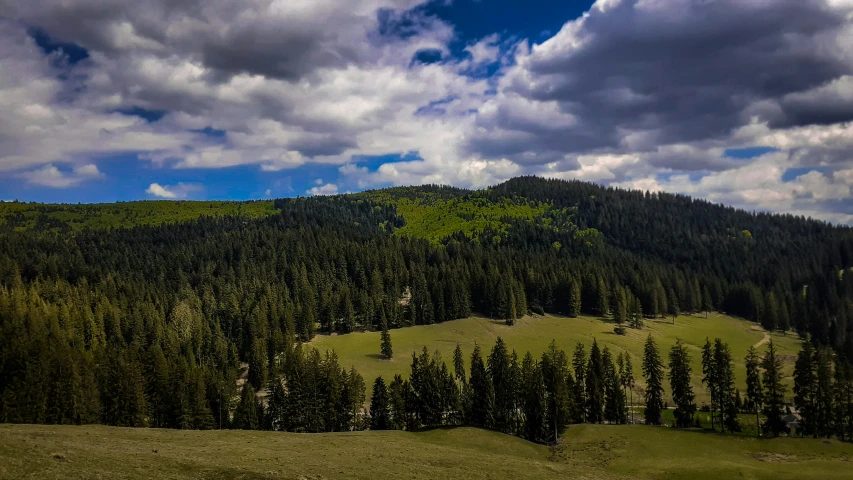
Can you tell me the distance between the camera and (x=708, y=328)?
199 metres

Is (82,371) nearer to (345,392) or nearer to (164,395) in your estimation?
(164,395)

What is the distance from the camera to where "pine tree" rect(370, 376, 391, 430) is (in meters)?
88.0

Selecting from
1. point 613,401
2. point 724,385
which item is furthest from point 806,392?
point 613,401

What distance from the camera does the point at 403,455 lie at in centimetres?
5528

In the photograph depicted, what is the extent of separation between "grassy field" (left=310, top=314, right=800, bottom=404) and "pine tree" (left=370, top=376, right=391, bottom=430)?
33730 mm

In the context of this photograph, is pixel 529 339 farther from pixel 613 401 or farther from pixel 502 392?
pixel 502 392

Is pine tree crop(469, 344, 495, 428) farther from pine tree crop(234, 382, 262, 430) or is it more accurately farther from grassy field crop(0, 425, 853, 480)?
pine tree crop(234, 382, 262, 430)

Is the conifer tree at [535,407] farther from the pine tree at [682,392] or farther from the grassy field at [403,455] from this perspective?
the pine tree at [682,392]

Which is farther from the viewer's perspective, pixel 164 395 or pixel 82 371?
pixel 164 395

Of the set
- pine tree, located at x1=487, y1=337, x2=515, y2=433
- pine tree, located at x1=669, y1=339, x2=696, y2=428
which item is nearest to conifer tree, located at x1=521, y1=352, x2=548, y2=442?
pine tree, located at x1=487, y1=337, x2=515, y2=433

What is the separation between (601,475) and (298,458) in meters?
34.9

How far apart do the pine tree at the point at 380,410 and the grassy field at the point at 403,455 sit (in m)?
11.7

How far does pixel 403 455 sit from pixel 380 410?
114 feet

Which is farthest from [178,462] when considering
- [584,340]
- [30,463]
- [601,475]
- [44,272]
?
[44,272]
